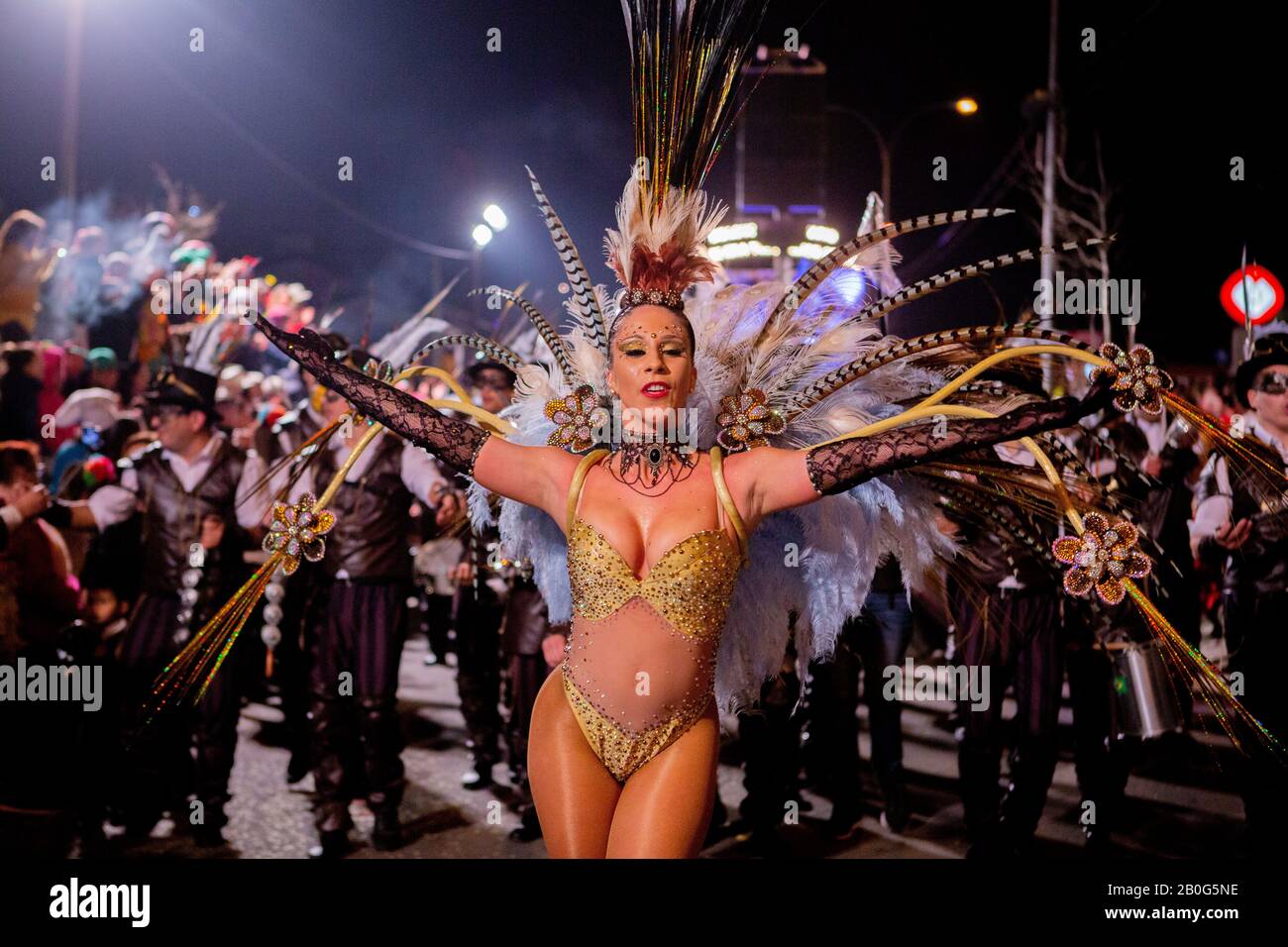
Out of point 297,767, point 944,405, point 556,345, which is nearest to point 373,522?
point 297,767

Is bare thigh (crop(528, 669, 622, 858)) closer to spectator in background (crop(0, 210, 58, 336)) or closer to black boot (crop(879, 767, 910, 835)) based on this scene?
black boot (crop(879, 767, 910, 835))

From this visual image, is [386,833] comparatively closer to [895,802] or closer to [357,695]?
[357,695]

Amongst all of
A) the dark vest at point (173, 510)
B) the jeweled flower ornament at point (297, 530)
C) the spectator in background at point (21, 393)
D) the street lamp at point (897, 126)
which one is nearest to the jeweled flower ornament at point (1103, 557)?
the jeweled flower ornament at point (297, 530)

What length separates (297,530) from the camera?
310 centimetres

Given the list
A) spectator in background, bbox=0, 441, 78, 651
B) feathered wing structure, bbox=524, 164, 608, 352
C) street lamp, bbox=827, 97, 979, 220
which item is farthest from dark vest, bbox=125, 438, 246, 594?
street lamp, bbox=827, 97, 979, 220

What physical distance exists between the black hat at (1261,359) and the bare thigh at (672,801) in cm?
348

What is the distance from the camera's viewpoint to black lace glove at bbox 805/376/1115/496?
8.41ft

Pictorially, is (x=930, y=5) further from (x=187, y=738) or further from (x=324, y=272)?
(x=324, y=272)

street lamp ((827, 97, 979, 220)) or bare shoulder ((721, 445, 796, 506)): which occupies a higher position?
street lamp ((827, 97, 979, 220))

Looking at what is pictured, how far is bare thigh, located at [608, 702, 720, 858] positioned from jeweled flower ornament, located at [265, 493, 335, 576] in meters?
1.13

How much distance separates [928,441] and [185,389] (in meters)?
4.18

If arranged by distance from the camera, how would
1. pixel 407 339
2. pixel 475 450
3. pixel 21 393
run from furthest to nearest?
pixel 21 393 → pixel 407 339 → pixel 475 450

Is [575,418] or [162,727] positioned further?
[162,727]
